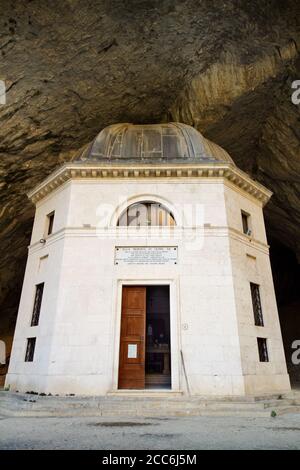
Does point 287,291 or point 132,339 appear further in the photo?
point 287,291

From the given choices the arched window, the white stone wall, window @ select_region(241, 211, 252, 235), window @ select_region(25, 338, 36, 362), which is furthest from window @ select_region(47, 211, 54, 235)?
window @ select_region(241, 211, 252, 235)

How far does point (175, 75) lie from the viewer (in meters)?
15.8

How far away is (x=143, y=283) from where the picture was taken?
1136 cm

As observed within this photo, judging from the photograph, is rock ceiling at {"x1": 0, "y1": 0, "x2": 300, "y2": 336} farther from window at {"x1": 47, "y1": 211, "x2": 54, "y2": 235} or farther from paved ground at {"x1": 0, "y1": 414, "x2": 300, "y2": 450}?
paved ground at {"x1": 0, "y1": 414, "x2": 300, "y2": 450}

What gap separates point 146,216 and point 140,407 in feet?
22.2

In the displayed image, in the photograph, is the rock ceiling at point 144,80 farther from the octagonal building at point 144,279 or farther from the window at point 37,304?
the window at point 37,304

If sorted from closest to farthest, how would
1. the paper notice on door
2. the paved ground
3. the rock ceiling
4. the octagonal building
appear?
the paved ground
the octagonal building
the paper notice on door
the rock ceiling

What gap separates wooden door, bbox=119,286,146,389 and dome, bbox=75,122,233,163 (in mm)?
5545

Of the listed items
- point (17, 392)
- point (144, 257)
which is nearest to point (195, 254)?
point (144, 257)

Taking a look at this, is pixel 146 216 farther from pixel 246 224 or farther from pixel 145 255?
pixel 246 224

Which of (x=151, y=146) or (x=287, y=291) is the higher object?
(x=151, y=146)

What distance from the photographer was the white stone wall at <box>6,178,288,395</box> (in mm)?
10125

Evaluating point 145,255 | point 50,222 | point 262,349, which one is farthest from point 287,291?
point 50,222

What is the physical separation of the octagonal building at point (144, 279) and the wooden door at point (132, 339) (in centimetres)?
3
